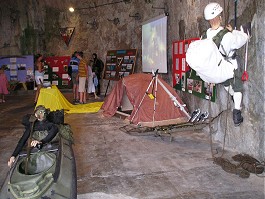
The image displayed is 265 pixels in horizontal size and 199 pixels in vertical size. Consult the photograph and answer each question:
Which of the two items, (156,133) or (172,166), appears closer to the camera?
(172,166)

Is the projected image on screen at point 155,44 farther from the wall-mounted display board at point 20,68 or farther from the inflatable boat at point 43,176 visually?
the wall-mounted display board at point 20,68

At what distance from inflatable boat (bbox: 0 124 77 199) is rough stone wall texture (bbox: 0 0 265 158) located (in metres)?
2.58

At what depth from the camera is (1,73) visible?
34.3 feet

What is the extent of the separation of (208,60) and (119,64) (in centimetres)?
723

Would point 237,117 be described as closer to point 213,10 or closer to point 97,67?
point 213,10

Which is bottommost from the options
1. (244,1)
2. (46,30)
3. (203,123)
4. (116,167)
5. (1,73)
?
(116,167)

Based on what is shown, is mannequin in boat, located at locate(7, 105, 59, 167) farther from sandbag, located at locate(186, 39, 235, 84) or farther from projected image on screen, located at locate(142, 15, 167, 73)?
projected image on screen, located at locate(142, 15, 167, 73)

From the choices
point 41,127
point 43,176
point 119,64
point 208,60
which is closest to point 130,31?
point 119,64

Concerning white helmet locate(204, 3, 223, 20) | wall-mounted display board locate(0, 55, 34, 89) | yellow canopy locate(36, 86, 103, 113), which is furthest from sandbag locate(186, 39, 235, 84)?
wall-mounted display board locate(0, 55, 34, 89)

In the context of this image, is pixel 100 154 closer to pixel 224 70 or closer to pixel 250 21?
pixel 224 70

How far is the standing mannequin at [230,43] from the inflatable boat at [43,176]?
2407mm

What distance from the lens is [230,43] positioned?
3.84 m

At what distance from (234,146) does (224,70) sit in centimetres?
133

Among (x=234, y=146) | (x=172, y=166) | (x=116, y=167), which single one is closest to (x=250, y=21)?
(x=234, y=146)
